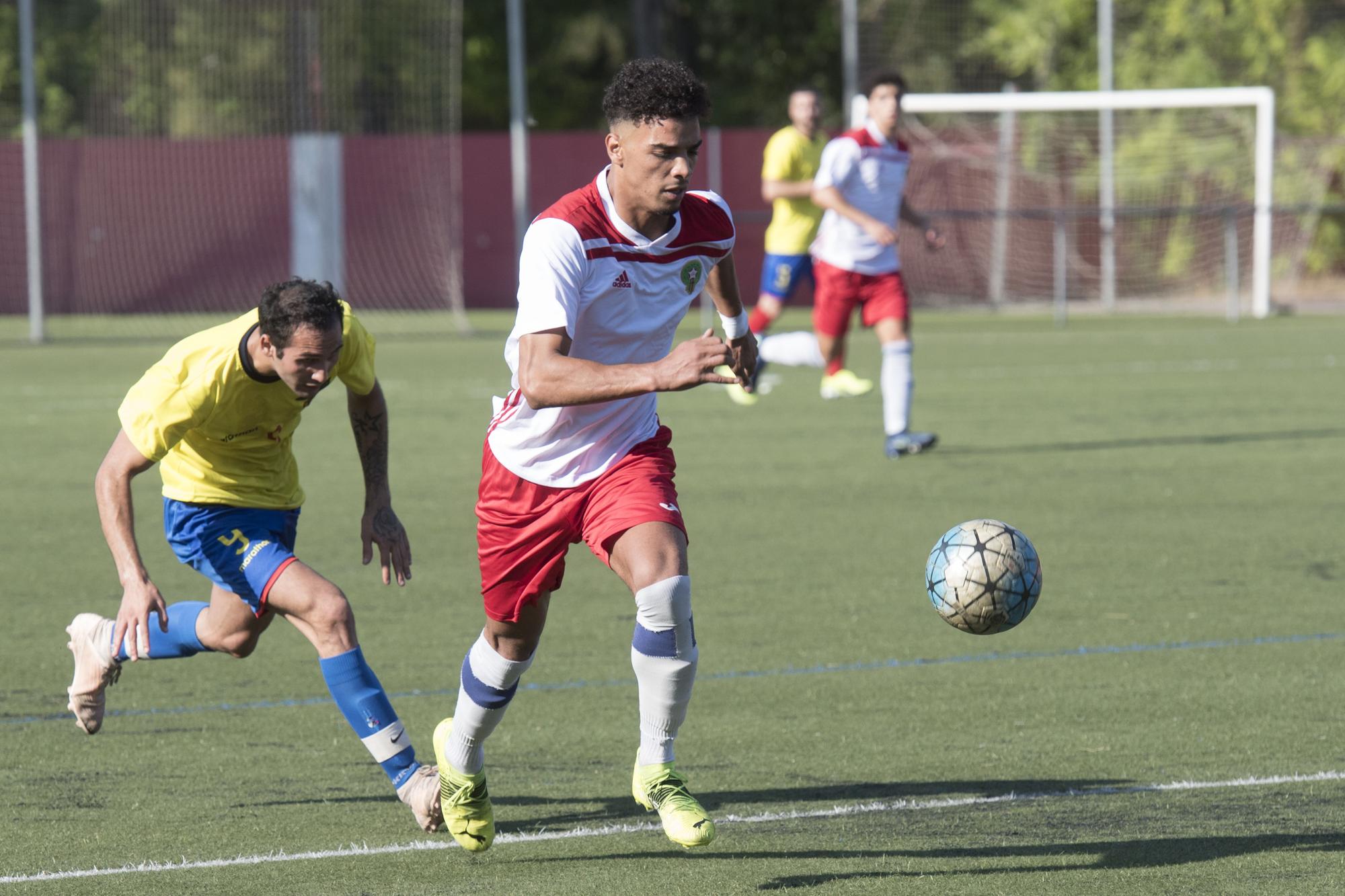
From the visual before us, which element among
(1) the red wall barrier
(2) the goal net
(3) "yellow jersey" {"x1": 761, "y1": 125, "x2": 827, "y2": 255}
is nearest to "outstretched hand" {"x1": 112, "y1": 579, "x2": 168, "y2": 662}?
(3) "yellow jersey" {"x1": 761, "y1": 125, "x2": 827, "y2": 255}

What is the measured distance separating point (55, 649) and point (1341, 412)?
425 inches

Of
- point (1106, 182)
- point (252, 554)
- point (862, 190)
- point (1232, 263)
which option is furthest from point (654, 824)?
point (1106, 182)

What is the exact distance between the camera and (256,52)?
93.9 feet

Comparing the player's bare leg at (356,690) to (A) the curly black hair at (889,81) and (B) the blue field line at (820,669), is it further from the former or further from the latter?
(A) the curly black hair at (889,81)

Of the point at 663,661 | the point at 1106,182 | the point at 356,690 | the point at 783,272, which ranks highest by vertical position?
the point at 1106,182

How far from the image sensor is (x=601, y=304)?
15.7 ft

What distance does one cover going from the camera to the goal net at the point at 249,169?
93.4 ft

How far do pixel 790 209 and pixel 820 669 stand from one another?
362 inches

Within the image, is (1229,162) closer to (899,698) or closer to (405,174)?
(405,174)

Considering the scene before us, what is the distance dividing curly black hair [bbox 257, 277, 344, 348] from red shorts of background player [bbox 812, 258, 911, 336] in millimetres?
7466

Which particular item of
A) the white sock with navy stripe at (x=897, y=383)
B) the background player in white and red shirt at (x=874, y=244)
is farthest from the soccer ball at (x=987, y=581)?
the white sock with navy stripe at (x=897, y=383)

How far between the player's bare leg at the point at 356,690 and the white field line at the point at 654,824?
5.9 inches

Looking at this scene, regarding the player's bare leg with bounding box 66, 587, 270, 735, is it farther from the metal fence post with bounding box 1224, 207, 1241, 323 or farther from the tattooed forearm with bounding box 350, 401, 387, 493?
the metal fence post with bounding box 1224, 207, 1241, 323

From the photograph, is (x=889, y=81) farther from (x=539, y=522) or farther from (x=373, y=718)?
(x=373, y=718)
